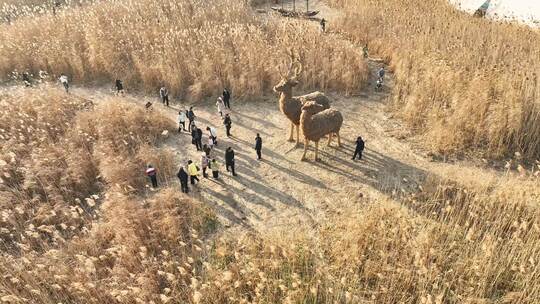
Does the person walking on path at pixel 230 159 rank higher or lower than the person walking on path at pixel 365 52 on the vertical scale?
lower

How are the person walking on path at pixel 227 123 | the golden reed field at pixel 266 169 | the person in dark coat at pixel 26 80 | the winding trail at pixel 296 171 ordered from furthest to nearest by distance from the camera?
the person in dark coat at pixel 26 80
the person walking on path at pixel 227 123
the winding trail at pixel 296 171
the golden reed field at pixel 266 169

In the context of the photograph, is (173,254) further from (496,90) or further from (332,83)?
(496,90)

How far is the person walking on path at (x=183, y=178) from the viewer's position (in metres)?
8.14

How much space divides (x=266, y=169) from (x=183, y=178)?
2.05 meters

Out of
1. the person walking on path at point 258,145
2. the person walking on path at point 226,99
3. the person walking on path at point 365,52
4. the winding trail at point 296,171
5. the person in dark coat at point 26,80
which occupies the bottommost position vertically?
the winding trail at point 296,171

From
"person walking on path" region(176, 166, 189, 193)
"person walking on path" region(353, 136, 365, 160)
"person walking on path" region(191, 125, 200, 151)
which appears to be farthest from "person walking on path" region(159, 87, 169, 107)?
"person walking on path" region(353, 136, 365, 160)

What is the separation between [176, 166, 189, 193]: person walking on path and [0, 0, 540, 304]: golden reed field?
0.70ft

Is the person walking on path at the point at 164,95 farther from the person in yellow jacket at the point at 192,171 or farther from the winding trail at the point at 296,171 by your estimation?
the person in yellow jacket at the point at 192,171

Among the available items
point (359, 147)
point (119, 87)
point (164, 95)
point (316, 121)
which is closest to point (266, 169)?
point (316, 121)

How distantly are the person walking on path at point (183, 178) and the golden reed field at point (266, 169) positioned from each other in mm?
215

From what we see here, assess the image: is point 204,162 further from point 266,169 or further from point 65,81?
point 65,81

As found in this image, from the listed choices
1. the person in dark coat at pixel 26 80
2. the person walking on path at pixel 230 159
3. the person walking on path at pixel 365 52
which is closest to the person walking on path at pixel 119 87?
the person in dark coat at pixel 26 80

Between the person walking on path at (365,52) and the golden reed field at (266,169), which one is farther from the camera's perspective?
the person walking on path at (365,52)

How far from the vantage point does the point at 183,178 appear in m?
8.23
